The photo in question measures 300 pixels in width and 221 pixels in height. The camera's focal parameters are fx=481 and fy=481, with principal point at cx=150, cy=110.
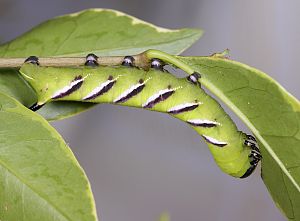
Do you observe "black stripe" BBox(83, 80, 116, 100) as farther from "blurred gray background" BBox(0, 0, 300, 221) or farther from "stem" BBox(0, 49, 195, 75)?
"blurred gray background" BBox(0, 0, 300, 221)

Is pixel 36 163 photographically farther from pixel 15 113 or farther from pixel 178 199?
pixel 178 199

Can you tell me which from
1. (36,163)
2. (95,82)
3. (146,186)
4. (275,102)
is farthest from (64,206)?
(146,186)

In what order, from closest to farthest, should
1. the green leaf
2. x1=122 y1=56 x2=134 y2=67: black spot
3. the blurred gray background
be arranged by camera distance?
the green leaf, x1=122 y1=56 x2=134 y2=67: black spot, the blurred gray background

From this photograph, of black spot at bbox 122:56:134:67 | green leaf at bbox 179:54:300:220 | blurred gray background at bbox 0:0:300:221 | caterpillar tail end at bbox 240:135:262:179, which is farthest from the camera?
blurred gray background at bbox 0:0:300:221

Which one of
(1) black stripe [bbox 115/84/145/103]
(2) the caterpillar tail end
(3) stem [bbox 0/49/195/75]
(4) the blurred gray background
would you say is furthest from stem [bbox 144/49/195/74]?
(4) the blurred gray background

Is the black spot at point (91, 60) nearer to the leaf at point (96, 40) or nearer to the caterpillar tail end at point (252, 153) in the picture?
the leaf at point (96, 40)

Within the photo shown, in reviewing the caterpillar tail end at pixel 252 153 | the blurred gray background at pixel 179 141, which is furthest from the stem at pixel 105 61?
the blurred gray background at pixel 179 141

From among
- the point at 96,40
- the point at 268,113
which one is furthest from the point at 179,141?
the point at 268,113
